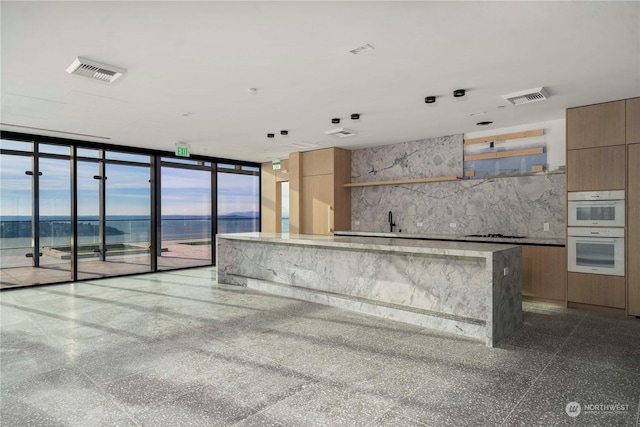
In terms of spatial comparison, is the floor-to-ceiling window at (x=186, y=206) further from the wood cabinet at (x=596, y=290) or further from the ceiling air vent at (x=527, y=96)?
the wood cabinet at (x=596, y=290)

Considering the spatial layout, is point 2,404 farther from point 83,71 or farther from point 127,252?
point 127,252

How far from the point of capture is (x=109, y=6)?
2.47 m

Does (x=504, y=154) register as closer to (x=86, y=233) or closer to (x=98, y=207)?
(x=98, y=207)

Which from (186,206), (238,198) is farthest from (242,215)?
(186,206)

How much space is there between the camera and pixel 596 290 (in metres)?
4.76

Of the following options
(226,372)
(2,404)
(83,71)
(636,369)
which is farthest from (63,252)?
(636,369)

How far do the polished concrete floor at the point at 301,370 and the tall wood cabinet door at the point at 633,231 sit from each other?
0.37 meters

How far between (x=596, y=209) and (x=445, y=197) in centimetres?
243

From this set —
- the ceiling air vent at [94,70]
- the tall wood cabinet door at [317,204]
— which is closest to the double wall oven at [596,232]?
the tall wood cabinet door at [317,204]

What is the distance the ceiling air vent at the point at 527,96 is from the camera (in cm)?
423

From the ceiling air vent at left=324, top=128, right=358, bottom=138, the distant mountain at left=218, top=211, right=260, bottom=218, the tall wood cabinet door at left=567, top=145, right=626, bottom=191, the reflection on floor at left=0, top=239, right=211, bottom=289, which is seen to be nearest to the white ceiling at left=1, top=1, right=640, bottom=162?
the ceiling air vent at left=324, top=128, right=358, bottom=138

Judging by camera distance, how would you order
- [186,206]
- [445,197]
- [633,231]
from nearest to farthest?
[633,231], [445,197], [186,206]

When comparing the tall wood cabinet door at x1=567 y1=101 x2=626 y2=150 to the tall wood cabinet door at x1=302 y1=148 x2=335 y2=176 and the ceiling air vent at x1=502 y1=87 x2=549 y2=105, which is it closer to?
the ceiling air vent at x1=502 y1=87 x2=549 y2=105

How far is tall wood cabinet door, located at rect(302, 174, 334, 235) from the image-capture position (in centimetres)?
793
